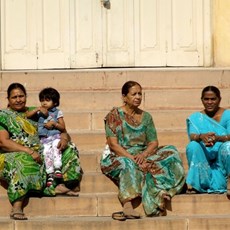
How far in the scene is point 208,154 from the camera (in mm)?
11047

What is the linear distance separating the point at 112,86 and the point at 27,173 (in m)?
2.73

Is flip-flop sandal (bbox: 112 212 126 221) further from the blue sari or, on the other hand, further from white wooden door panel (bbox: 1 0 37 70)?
white wooden door panel (bbox: 1 0 37 70)

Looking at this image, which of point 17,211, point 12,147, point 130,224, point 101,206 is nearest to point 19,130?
point 12,147

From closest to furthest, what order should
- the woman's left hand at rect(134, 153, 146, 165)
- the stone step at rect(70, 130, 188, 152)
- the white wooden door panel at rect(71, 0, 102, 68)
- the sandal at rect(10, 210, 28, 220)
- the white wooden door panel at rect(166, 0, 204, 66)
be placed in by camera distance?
the sandal at rect(10, 210, 28, 220), the woman's left hand at rect(134, 153, 146, 165), the stone step at rect(70, 130, 188, 152), the white wooden door panel at rect(166, 0, 204, 66), the white wooden door panel at rect(71, 0, 102, 68)

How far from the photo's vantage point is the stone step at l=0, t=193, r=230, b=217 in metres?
10.8

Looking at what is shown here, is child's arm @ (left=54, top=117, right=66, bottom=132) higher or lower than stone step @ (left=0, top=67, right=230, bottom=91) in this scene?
lower

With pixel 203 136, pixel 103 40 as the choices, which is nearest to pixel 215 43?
pixel 103 40

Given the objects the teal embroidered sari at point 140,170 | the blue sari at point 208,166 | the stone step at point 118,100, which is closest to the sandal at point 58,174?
the teal embroidered sari at point 140,170

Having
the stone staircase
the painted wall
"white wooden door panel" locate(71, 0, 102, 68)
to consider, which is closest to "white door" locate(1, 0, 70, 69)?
"white wooden door panel" locate(71, 0, 102, 68)

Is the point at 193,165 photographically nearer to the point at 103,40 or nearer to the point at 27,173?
the point at 27,173

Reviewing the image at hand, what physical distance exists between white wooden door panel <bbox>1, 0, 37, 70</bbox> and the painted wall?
2267 millimetres

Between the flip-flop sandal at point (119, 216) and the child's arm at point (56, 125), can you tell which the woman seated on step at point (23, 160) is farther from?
the flip-flop sandal at point (119, 216)

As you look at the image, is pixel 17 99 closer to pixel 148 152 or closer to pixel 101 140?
pixel 101 140

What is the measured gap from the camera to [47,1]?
14250 millimetres
